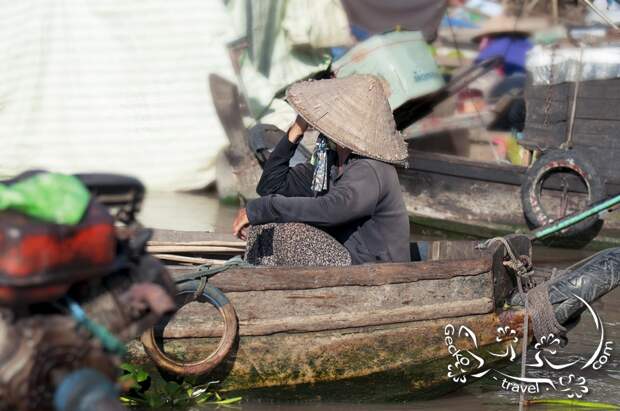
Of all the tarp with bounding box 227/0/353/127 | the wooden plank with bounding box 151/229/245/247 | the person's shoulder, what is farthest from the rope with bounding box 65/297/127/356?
the tarp with bounding box 227/0/353/127

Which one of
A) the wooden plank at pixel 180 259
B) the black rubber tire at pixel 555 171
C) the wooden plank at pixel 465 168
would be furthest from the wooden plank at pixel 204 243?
the wooden plank at pixel 465 168

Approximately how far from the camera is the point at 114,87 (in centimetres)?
890

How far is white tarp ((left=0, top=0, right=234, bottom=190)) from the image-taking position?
8.68m

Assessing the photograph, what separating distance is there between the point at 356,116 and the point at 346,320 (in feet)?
2.87

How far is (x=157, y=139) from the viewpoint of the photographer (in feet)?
29.3

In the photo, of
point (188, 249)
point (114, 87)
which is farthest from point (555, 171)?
point (114, 87)

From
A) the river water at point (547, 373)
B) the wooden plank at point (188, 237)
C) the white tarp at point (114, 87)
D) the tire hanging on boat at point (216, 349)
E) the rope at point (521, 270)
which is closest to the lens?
the tire hanging on boat at point (216, 349)

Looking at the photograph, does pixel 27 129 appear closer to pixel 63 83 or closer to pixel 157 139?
pixel 63 83

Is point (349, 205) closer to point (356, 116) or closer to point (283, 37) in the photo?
point (356, 116)

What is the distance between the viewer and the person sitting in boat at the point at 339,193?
383 centimetres

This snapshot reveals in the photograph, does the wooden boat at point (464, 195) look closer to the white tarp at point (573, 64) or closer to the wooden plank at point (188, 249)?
the white tarp at point (573, 64)

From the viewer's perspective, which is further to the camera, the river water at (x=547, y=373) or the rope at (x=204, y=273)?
the river water at (x=547, y=373)

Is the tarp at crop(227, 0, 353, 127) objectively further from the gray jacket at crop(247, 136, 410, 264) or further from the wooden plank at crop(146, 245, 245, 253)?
the gray jacket at crop(247, 136, 410, 264)

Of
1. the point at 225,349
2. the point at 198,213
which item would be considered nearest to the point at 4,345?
the point at 225,349
